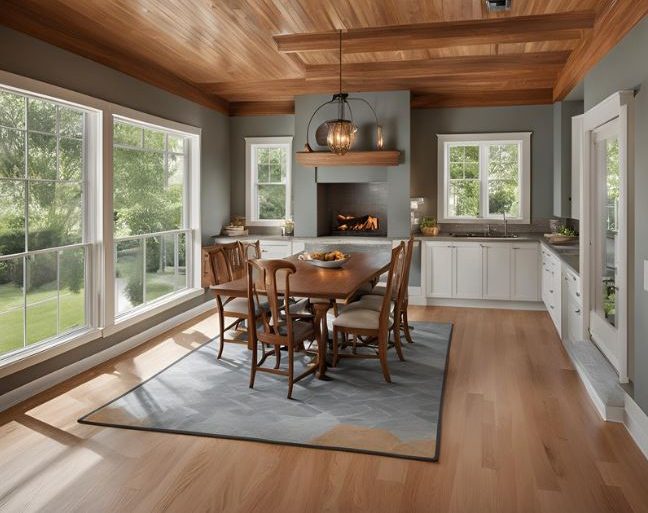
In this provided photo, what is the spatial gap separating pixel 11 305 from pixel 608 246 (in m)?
4.25

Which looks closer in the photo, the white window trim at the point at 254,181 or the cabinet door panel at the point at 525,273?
the cabinet door panel at the point at 525,273

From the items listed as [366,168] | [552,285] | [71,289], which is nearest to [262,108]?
[366,168]

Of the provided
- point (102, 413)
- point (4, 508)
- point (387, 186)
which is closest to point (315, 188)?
point (387, 186)

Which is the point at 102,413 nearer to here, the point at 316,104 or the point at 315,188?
the point at 315,188

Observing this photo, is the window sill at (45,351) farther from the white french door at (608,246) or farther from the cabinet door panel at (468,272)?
the cabinet door panel at (468,272)

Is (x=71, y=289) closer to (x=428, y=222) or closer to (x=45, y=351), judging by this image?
(x=45, y=351)

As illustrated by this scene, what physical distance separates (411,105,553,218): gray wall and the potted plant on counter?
0.22 metres

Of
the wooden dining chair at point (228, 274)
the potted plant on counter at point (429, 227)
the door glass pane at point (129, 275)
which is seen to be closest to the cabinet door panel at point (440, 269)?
the potted plant on counter at point (429, 227)

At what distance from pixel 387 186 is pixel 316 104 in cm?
146

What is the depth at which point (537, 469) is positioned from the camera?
293cm

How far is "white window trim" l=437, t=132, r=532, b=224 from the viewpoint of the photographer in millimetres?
7555

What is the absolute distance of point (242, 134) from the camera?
8.17 metres

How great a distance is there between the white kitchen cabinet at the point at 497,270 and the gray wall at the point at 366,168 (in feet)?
3.43

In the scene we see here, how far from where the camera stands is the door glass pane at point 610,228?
3.96 m
